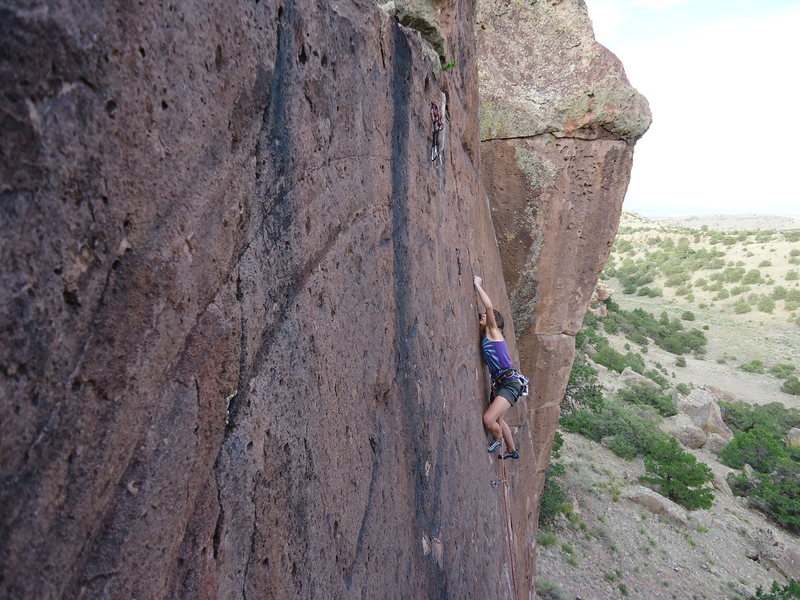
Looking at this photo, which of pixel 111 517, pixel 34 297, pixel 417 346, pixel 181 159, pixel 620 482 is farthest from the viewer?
pixel 620 482

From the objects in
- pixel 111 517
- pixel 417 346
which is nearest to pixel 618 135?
pixel 417 346

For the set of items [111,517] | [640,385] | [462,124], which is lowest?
[640,385]

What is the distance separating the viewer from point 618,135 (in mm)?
6723

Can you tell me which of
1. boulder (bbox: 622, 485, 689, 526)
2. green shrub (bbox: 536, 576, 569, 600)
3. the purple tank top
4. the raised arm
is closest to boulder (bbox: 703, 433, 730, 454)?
boulder (bbox: 622, 485, 689, 526)

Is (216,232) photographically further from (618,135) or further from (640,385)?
(640,385)

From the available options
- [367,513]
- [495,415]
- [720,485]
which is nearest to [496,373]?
[495,415]

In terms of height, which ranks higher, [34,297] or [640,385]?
[34,297]

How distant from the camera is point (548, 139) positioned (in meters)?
6.64

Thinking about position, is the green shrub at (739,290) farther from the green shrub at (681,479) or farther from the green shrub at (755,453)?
the green shrub at (681,479)

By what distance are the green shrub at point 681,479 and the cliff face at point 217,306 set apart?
1319 cm

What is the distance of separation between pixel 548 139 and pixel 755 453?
1746 cm

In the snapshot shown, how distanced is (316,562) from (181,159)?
179 cm

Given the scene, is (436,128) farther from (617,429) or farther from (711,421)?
(711,421)

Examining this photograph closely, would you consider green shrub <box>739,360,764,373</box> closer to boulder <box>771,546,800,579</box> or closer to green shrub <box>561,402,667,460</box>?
green shrub <box>561,402,667,460</box>
